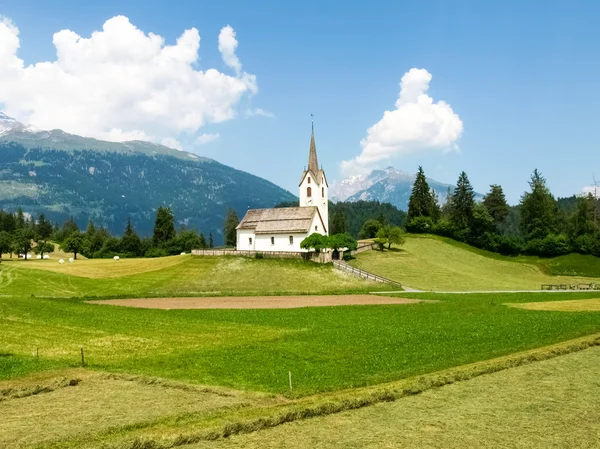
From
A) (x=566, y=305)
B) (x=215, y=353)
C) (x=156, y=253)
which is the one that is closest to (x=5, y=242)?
(x=156, y=253)

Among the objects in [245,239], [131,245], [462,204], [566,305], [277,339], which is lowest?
[566,305]

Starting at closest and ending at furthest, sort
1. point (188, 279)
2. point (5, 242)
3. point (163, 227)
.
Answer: point (188, 279) → point (5, 242) → point (163, 227)

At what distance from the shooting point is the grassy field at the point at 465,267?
82.9 m

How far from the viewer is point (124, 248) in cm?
16788

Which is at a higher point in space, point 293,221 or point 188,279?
point 293,221

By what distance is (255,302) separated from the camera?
6016 cm

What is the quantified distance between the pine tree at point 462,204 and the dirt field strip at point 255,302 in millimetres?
71387

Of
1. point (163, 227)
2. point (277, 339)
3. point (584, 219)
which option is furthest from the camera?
point (163, 227)

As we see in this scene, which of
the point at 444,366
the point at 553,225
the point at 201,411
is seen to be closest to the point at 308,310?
the point at 444,366

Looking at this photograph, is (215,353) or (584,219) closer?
(215,353)

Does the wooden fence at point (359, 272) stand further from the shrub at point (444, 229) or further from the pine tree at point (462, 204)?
the pine tree at point (462, 204)

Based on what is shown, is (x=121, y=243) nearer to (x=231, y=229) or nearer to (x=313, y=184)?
(x=231, y=229)

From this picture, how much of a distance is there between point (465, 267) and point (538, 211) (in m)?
37.8

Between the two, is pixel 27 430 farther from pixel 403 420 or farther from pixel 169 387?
pixel 403 420
